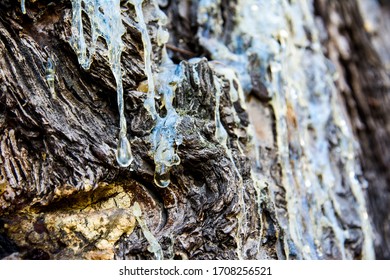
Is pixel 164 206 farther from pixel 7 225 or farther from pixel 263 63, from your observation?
pixel 263 63

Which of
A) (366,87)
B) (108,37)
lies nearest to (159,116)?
(108,37)

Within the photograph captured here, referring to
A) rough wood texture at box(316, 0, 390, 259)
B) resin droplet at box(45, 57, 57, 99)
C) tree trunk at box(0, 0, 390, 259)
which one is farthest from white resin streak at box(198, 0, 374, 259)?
resin droplet at box(45, 57, 57, 99)

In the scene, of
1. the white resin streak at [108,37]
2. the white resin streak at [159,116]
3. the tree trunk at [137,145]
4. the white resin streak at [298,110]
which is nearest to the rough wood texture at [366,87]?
the white resin streak at [298,110]

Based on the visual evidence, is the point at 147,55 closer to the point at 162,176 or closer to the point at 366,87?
the point at 162,176

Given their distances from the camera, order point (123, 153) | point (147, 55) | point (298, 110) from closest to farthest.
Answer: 1. point (123, 153)
2. point (147, 55)
3. point (298, 110)

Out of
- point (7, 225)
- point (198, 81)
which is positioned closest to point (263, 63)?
point (198, 81)

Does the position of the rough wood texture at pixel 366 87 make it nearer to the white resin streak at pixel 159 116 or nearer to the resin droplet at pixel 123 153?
the white resin streak at pixel 159 116
